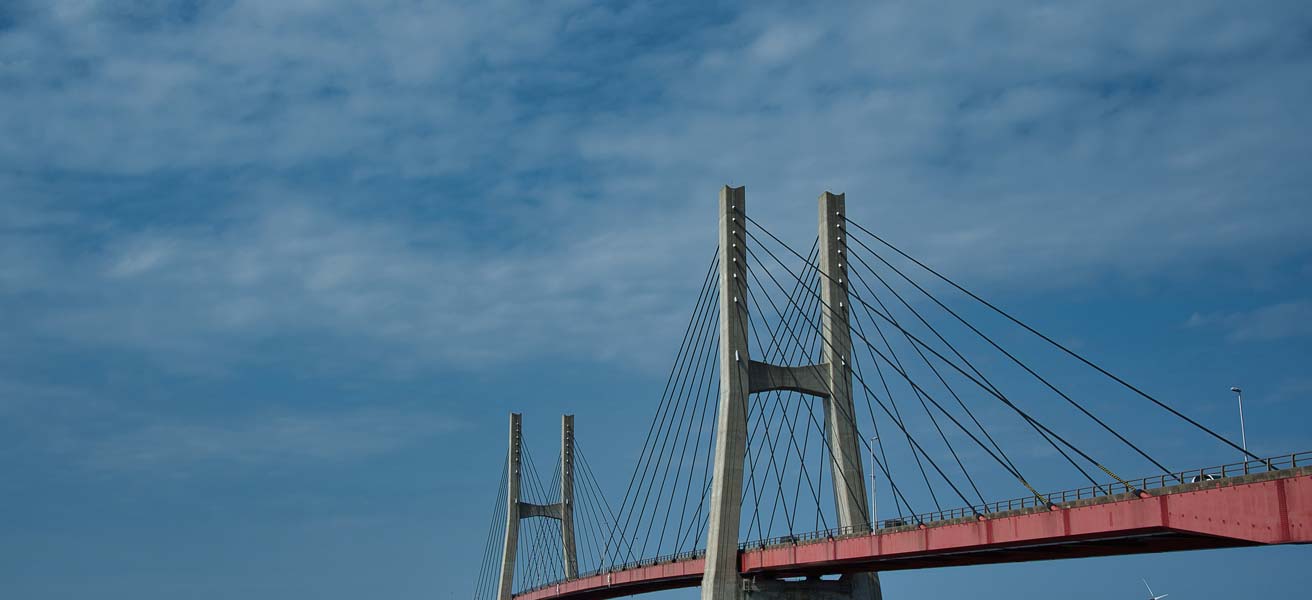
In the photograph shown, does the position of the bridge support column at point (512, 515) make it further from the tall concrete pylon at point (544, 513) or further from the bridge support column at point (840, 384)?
the bridge support column at point (840, 384)

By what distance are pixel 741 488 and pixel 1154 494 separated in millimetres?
22627

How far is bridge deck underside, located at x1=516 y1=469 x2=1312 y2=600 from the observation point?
3366 cm

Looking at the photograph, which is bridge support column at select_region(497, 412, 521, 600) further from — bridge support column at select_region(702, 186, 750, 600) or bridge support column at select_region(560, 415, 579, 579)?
bridge support column at select_region(702, 186, 750, 600)

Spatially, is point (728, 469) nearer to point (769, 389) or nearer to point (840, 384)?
point (769, 389)

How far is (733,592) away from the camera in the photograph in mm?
58219

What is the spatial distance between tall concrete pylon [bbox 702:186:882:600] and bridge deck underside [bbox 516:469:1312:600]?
1.31 m

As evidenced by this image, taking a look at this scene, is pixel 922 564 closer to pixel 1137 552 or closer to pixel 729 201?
pixel 1137 552

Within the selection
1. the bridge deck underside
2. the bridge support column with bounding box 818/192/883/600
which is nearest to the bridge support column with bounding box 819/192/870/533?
the bridge support column with bounding box 818/192/883/600

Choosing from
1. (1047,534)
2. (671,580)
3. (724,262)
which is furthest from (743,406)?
(1047,534)

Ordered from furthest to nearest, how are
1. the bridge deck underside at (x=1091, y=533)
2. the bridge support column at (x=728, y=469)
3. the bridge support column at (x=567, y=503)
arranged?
the bridge support column at (x=567, y=503), the bridge support column at (x=728, y=469), the bridge deck underside at (x=1091, y=533)

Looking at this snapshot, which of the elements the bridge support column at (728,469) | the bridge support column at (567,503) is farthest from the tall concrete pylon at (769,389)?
the bridge support column at (567,503)

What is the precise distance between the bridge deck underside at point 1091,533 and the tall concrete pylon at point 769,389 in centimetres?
131

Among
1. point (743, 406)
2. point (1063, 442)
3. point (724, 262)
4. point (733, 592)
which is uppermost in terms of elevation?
point (724, 262)

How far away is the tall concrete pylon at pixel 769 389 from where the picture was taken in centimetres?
5812
